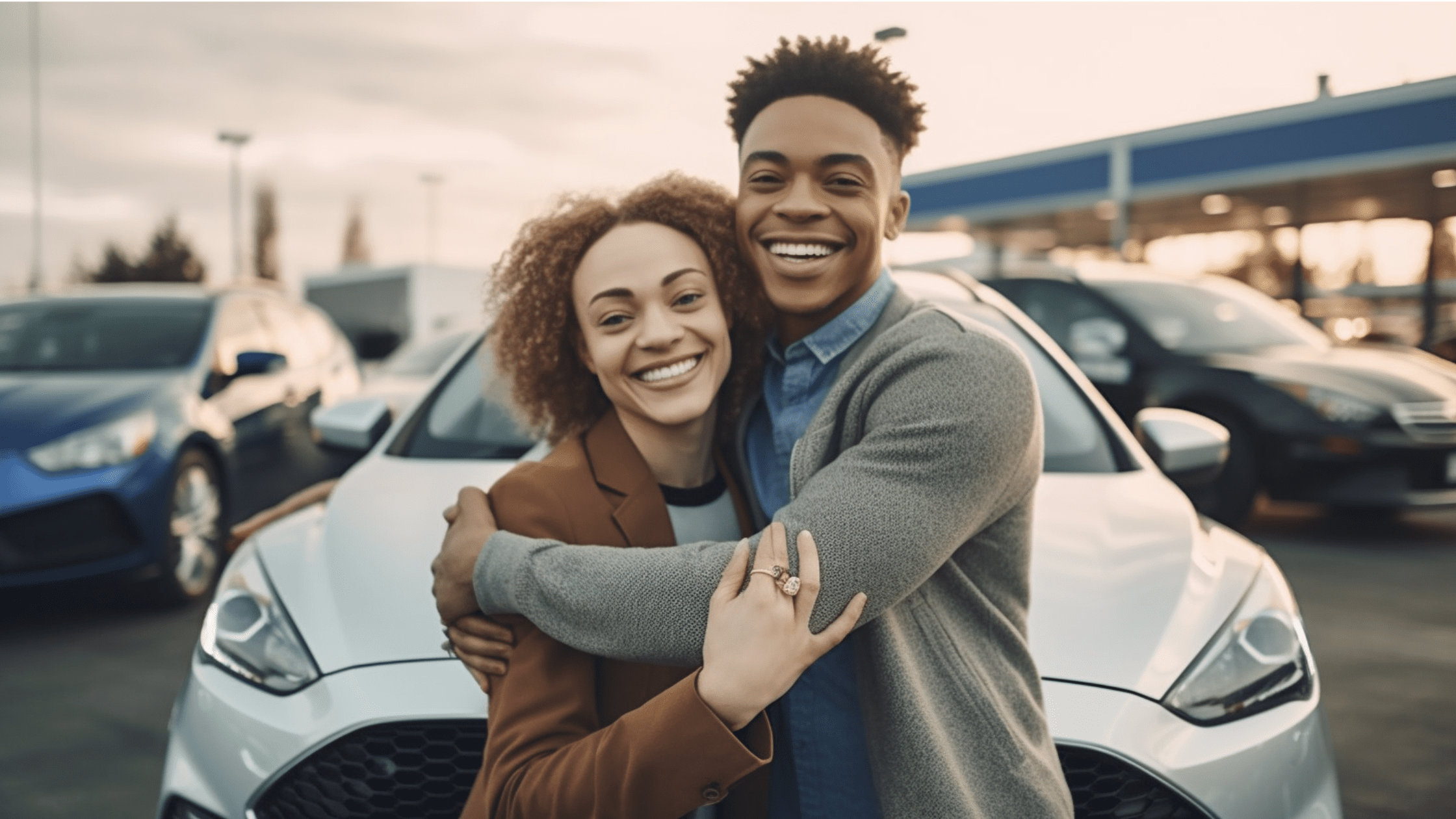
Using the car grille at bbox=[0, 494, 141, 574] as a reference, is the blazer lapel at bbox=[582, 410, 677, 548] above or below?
above

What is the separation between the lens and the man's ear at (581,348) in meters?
1.71

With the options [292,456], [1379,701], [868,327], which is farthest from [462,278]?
[868,327]

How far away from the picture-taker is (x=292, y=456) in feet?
20.7

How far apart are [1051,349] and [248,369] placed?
4.56 meters

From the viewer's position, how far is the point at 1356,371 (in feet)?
21.3

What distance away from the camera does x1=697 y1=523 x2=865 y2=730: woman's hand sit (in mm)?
1167

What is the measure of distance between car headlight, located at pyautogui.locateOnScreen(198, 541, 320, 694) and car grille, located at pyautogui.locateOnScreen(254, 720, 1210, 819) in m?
0.18

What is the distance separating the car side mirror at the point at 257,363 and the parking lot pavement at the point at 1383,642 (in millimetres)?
5315

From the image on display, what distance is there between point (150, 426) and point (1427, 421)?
6641mm

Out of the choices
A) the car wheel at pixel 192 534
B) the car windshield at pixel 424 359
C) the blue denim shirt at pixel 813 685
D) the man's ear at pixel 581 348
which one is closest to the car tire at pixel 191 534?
the car wheel at pixel 192 534

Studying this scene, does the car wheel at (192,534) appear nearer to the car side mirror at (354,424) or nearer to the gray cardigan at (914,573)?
the car side mirror at (354,424)

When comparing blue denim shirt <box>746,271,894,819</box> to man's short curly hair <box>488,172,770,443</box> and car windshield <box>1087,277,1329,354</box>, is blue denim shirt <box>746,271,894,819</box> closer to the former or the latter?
man's short curly hair <box>488,172,770,443</box>

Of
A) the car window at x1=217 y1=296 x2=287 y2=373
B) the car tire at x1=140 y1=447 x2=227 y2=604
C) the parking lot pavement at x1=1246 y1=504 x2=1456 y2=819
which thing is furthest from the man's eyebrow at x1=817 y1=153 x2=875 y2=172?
A: the car window at x1=217 y1=296 x2=287 y2=373

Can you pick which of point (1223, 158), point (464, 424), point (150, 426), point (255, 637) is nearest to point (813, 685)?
point (255, 637)
